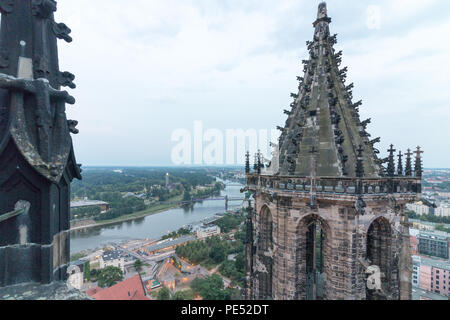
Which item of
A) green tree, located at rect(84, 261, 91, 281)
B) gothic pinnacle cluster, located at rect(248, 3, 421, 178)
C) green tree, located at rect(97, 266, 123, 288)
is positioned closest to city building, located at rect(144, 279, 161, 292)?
green tree, located at rect(97, 266, 123, 288)

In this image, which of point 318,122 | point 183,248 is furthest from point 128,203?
point 318,122

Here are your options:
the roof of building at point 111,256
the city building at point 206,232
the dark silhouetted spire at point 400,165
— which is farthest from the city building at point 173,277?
the dark silhouetted spire at point 400,165

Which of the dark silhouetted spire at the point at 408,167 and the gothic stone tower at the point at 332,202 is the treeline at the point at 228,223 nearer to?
the gothic stone tower at the point at 332,202

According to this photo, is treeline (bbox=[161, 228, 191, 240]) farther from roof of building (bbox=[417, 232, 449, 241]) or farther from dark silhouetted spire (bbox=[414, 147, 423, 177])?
dark silhouetted spire (bbox=[414, 147, 423, 177])

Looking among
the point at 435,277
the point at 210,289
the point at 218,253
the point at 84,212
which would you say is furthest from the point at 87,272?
the point at 435,277

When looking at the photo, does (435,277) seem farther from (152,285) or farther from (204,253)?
(152,285)
